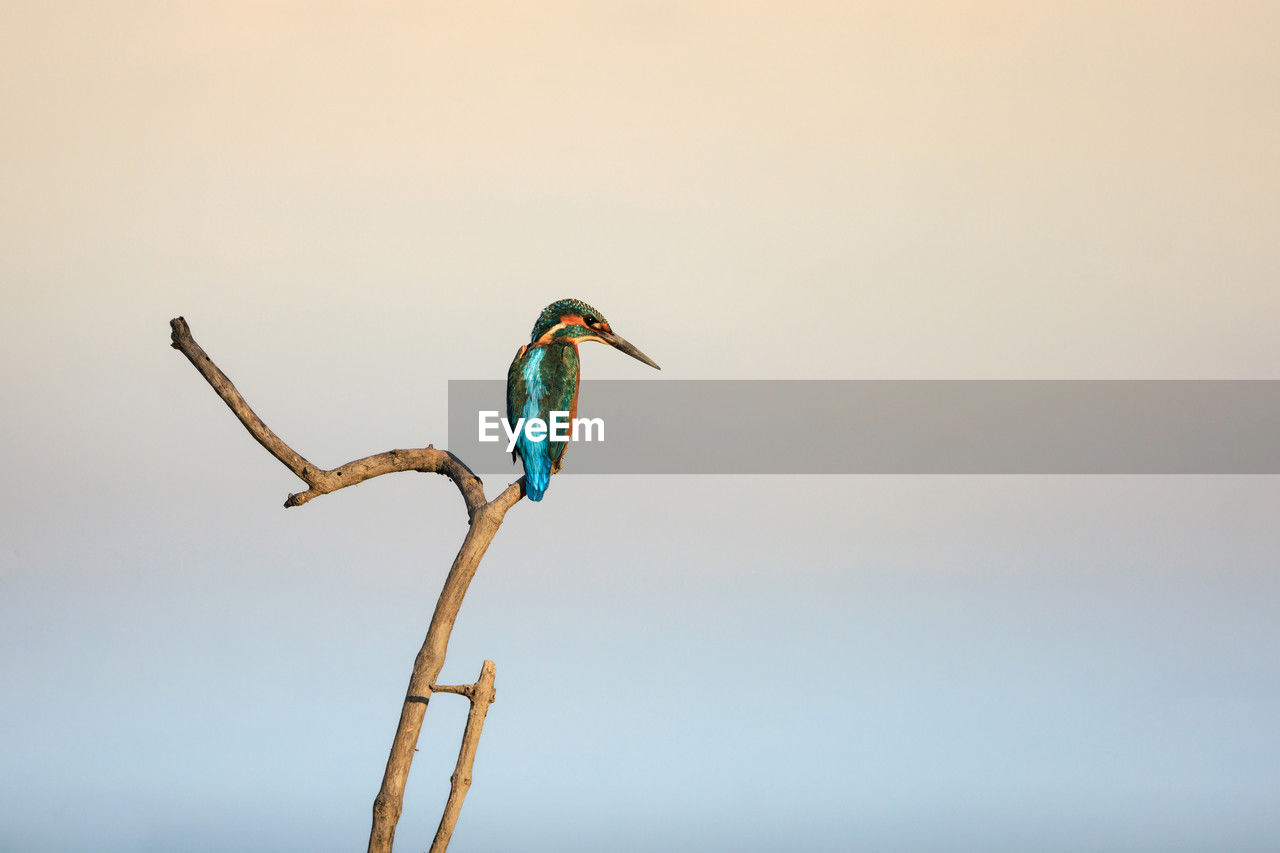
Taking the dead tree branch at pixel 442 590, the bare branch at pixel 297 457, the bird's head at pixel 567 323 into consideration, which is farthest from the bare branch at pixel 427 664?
the bird's head at pixel 567 323

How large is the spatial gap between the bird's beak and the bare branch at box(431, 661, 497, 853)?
8.22 ft

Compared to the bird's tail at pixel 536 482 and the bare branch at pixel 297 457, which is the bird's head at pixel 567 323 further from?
the bare branch at pixel 297 457

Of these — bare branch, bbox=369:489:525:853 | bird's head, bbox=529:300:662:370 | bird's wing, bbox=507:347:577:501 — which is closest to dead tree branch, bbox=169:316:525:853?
bare branch, bbox=369:489:525:853

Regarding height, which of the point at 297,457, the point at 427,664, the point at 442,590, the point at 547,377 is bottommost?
the point at 427,664

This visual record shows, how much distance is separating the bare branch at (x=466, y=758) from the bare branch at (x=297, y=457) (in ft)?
3.80

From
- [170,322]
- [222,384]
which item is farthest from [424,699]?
[170,322]

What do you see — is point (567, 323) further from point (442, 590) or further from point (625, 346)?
point (442, 590)

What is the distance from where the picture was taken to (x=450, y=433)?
9.23 m

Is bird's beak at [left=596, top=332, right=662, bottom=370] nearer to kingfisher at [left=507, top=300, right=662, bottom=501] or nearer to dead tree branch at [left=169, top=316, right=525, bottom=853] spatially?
kingfisher at [left=507, top=300, right=662, bottom=501]

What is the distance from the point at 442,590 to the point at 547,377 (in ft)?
5.34

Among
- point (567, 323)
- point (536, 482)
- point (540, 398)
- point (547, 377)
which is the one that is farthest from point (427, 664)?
point (567, 323)

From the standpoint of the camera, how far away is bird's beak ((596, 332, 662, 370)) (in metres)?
9.15

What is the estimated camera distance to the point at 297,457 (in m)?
8.03

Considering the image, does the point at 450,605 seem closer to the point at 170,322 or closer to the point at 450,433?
the point at 450,433
